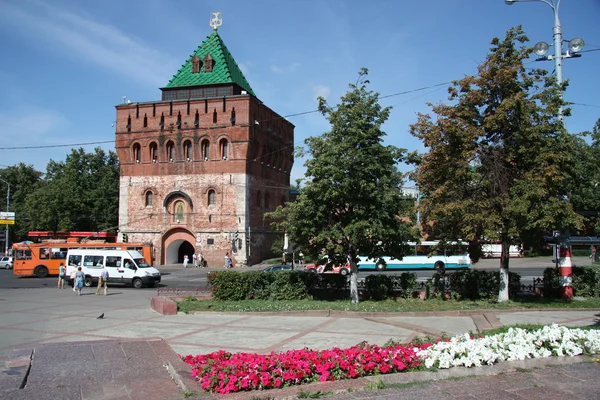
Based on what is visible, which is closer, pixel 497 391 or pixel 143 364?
pixel 497 391

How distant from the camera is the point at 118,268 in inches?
1158

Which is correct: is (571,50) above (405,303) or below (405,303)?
above

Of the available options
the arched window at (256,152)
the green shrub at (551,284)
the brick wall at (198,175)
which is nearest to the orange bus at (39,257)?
the brick wall at (198,175)

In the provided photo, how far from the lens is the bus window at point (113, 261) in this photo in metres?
29.5

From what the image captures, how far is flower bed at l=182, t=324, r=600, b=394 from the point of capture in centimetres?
649

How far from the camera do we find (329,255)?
701 inches

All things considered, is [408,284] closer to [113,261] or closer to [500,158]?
[500,158]

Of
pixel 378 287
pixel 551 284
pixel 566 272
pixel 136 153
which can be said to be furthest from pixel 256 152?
pixel 566 272

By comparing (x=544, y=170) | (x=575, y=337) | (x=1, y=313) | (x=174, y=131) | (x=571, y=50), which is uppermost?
(x=174, y=131)

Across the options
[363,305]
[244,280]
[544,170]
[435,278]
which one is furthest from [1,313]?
[544,170]

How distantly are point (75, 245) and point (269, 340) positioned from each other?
3007 cm

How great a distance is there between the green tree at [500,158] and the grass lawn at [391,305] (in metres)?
1.05

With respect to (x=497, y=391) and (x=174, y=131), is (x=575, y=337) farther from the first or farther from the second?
(x=174, y=131)

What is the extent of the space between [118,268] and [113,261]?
1.96ft
